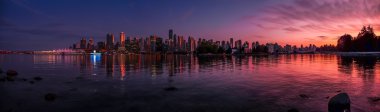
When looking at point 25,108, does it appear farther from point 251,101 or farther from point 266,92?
point 266,92

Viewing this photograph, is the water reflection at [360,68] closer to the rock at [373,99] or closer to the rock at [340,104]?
the rock at [373,99]

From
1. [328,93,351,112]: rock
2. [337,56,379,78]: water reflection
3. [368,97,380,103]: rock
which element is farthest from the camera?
[337,56,379,78]: water reflection

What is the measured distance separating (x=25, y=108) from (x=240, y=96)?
20.9 m

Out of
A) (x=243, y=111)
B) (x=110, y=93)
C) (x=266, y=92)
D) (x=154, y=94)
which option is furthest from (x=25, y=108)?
(x=266, y=92)

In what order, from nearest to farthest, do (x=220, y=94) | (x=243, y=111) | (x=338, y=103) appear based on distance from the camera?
(x=338, y=103) < (x=243, y=111) < (x=220, y=94)

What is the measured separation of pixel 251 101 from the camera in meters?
28.6

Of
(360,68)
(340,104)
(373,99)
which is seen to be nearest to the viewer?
(340,104)

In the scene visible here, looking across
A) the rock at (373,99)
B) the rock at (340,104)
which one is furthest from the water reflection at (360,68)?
the rock at (340,104)

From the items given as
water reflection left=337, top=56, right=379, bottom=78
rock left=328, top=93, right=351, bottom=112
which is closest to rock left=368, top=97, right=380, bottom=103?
rock left=328, top=93, right=351, bottom=112

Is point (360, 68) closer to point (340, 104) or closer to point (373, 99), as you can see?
point (373, 99)

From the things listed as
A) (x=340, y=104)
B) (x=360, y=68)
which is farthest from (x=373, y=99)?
(x=360, y=68)

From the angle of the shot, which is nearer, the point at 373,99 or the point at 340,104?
the point at 340,104

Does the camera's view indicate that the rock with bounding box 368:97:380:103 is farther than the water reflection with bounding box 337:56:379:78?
No

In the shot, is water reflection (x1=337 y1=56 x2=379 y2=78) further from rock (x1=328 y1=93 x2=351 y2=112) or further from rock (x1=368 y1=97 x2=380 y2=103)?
rock (x1=328 y1=93 x2=351 y2=112)
